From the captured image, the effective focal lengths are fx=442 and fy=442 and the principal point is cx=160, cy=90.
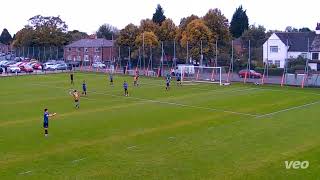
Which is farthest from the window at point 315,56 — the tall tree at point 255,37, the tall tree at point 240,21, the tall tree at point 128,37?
the tall tree at point 240,21

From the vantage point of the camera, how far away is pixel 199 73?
62.3 meters

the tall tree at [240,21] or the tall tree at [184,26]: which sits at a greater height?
the tall tree at [240,21]

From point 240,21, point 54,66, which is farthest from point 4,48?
point 240,21

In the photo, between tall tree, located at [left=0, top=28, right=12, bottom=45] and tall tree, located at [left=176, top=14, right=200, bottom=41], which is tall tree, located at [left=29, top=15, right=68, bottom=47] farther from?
tall tree, located at [left=0, top=28, right=12, bottom=45]

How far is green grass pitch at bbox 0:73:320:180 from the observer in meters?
17.2

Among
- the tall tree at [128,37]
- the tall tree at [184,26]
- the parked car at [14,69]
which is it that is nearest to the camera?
the parked car at [14,69]

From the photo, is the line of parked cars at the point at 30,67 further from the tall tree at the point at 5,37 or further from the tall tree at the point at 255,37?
the tall tree at the point at 5,37

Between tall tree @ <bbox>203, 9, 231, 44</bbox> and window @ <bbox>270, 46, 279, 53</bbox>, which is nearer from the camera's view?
tall tree @ <bbox>203, 9, 231, 44</bbox>

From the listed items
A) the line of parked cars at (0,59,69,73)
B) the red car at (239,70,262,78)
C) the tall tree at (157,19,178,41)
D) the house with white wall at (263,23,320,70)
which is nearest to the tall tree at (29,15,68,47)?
the line of parked cars at (0,59,69,73)

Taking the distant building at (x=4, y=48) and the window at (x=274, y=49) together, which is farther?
the distant building at (x=4, y=48)

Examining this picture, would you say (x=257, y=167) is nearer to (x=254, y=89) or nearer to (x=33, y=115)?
(x=33, y=115)

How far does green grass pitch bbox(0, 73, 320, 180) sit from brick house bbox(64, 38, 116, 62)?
5832cm

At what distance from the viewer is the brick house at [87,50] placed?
3935 inches

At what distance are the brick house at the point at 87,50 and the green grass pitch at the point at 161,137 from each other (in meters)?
58.3
